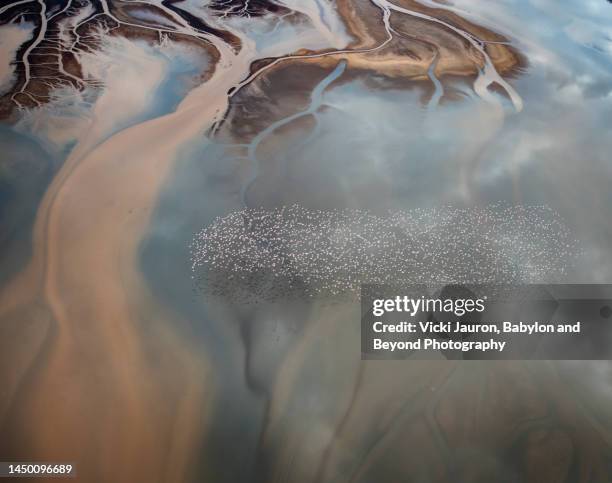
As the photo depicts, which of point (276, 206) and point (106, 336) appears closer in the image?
point (106, 336)

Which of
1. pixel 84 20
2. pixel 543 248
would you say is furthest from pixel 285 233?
pixel 84 20

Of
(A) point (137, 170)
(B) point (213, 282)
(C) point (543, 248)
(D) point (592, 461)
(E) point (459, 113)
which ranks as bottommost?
(D) point (592, 461)

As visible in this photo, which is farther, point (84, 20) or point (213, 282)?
point (84, 20)

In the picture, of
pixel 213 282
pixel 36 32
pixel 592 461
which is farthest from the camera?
pixel 36 32

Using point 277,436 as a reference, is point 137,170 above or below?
above

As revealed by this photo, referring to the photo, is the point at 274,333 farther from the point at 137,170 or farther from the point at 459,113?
the point at 459,113

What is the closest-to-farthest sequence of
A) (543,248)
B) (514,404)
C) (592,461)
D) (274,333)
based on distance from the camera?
(592,461) → (514,404) → (274,333) → (543,248)

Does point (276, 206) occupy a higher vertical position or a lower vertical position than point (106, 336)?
higher

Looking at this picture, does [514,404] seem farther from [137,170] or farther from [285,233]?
[137,170]

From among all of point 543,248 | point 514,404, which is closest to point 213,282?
point 514,404
